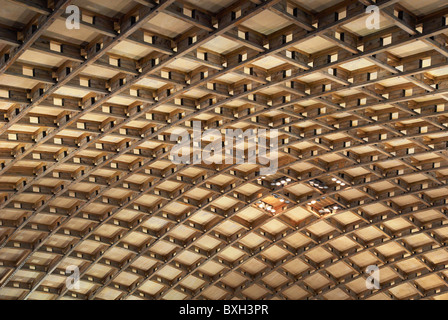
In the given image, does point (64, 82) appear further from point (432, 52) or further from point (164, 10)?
point (432, 52)

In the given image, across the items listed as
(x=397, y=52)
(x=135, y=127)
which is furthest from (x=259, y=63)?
(x=135, y=127)

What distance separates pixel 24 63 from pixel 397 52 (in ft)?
69.3

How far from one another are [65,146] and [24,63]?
1181 centimetres

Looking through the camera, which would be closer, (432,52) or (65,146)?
(432,52)

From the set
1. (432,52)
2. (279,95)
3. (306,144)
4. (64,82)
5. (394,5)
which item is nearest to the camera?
(394,5)

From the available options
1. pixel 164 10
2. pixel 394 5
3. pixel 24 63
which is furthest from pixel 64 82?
pixel 394 5
